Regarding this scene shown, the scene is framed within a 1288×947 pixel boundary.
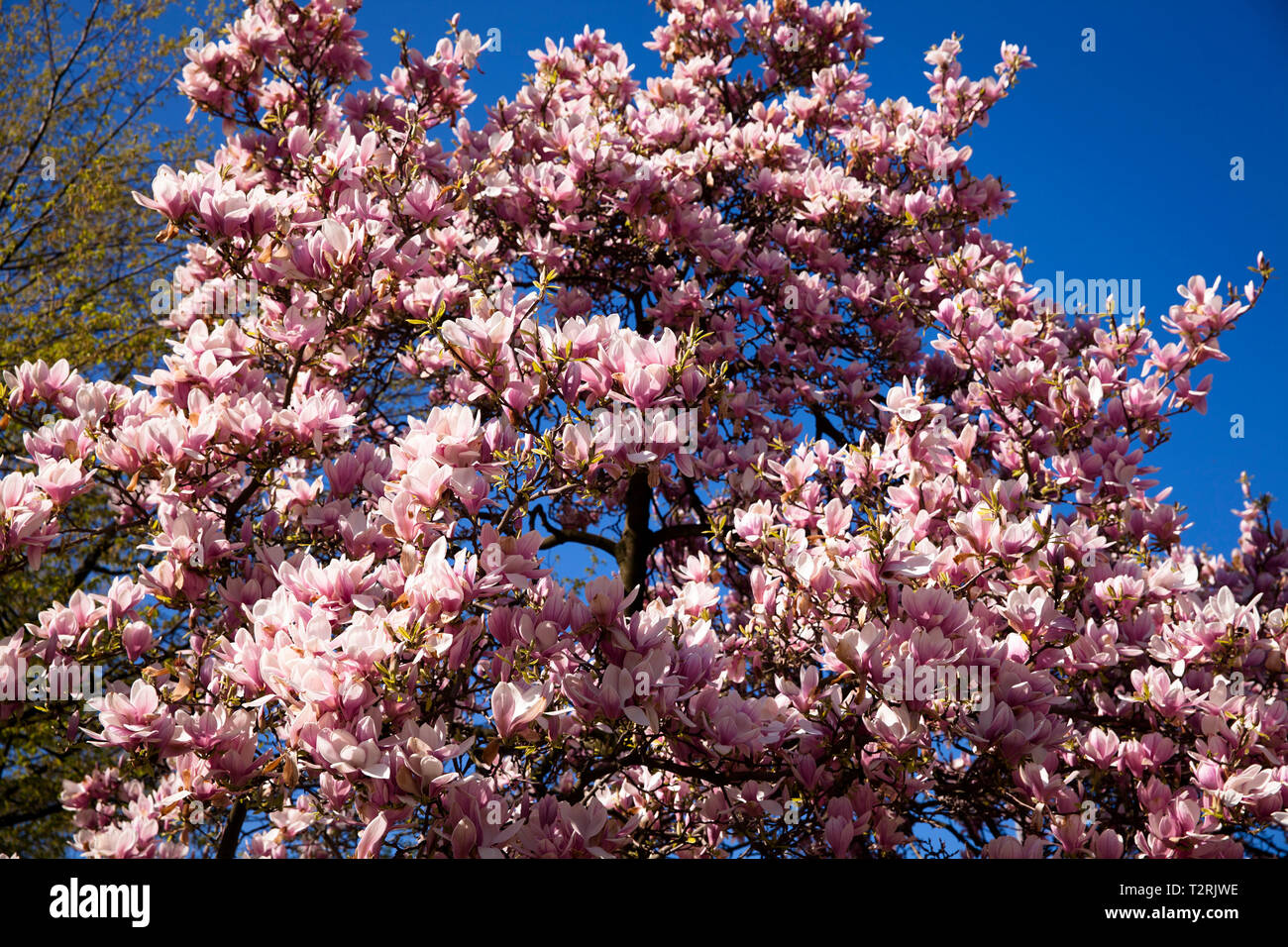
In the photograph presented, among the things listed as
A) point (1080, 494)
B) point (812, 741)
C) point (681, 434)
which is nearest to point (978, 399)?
point (1080, 494)

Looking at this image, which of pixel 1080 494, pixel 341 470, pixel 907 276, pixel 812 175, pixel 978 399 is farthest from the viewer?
pixel 907 276

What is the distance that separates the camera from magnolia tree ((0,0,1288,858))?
3051mm

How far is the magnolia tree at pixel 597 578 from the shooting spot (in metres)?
3.05

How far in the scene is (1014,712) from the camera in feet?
11.7

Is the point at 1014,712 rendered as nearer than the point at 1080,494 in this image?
Yes

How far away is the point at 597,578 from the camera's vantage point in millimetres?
3111

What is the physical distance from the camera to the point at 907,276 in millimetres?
7266

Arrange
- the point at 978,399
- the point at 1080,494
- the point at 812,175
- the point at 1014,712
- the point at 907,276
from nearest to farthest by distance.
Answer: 1. the point at 1014,712
2. the point at 1080,494
3. the point at 978,399
4. the point at 812,175
5. the point at 907,276
